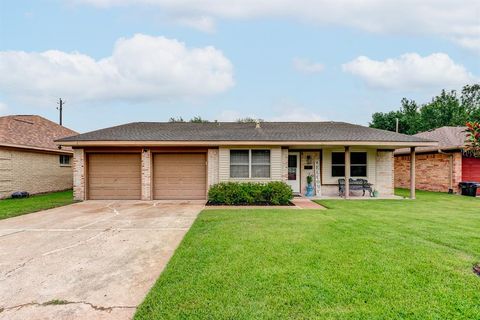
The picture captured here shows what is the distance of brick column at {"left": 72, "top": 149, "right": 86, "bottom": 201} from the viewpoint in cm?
1120

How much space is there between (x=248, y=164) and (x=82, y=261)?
299 inches

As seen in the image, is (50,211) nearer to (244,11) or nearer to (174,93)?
(244,11)

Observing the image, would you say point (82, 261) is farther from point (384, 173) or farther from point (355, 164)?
point (384, 173)

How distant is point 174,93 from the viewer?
81.7 ft

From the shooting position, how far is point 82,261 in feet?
13.9

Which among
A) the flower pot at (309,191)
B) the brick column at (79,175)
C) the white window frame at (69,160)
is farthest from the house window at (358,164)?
the white window frame at (69,160)

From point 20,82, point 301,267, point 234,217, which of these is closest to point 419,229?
point 301,267

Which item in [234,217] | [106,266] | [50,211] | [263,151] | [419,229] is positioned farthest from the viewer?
[263,151]

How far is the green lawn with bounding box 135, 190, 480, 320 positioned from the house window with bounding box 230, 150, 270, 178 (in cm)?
479

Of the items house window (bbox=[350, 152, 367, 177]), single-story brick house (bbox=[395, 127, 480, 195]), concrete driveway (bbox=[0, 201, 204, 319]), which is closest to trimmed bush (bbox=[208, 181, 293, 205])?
concrete driveway (bbox=[0, 201, 204, 319])

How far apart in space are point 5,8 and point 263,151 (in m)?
13.3

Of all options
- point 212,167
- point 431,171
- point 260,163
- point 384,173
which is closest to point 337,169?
point 384,173

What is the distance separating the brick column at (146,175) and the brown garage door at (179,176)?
27 centimetres

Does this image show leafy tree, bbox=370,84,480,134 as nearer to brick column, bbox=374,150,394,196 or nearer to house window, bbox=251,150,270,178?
brick column, bbox=374,150,394,196
